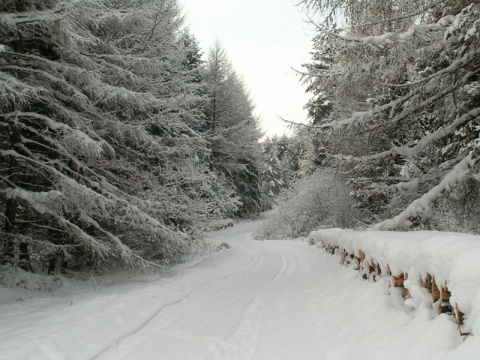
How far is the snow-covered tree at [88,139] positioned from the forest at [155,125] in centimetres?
5

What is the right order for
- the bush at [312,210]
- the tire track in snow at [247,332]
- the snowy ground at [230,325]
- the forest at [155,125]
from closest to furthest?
1. the snowy ground at [230,325]
2. the tire track in snow at [247,332]
3. the forest at [155,125]
4. the bush at [312,210]

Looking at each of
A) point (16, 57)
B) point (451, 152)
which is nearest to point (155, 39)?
point (16, 57)

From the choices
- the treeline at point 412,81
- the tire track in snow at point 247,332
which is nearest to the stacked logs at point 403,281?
the treeline at point 412,81

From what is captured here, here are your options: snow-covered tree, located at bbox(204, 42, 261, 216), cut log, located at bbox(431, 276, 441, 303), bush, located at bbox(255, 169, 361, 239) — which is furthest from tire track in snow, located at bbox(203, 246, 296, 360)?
snow-covered tree, located at bbox(204, 42, 261, 216)

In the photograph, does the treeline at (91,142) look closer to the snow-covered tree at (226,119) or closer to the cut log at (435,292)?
the cut log at (435,292)

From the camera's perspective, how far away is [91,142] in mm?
8031

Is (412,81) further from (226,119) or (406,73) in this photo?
(226,119)

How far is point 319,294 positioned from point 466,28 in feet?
17.3

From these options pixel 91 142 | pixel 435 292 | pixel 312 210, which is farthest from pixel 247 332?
pixel 312 210

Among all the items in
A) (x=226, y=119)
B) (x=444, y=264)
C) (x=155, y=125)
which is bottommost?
(x=444, y=264)

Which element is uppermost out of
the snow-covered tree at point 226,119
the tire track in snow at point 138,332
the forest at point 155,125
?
the snow-covered tree at point 226,119

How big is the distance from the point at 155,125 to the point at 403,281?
949 cm

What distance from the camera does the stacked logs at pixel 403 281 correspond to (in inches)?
127

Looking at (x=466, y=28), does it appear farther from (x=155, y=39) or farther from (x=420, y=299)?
(x=155, y=39)
